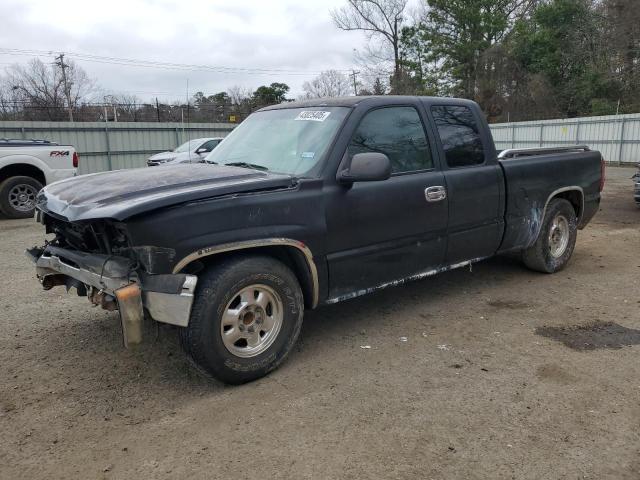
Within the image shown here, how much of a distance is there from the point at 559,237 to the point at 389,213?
2848mm

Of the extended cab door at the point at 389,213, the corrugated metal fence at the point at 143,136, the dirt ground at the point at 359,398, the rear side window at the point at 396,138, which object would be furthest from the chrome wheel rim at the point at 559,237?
the corrugated metal fence at the point at 143,136

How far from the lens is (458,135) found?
4812mm

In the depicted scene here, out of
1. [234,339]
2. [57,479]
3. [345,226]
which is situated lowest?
[57,479]

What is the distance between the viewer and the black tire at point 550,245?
A: 5.66 meters

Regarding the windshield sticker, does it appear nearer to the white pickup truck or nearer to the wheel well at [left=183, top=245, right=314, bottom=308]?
the wheel well at [left=183, top=245, right=314, bottom=308]

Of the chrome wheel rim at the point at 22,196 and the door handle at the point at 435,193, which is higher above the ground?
the door handle at the point at 435,193

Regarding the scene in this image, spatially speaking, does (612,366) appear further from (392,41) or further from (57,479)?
(392,41)

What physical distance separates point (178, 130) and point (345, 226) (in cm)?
1931

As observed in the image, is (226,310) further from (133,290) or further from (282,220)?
(282,220)

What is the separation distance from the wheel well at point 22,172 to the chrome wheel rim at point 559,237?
9335mm

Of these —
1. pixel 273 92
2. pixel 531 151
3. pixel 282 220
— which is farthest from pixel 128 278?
pixel 273 92

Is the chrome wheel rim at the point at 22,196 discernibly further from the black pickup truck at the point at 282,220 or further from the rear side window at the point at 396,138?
the rear side window at the point at 396,138

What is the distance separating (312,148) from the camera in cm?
392

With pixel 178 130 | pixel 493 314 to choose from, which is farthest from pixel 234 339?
pixel 178 130
